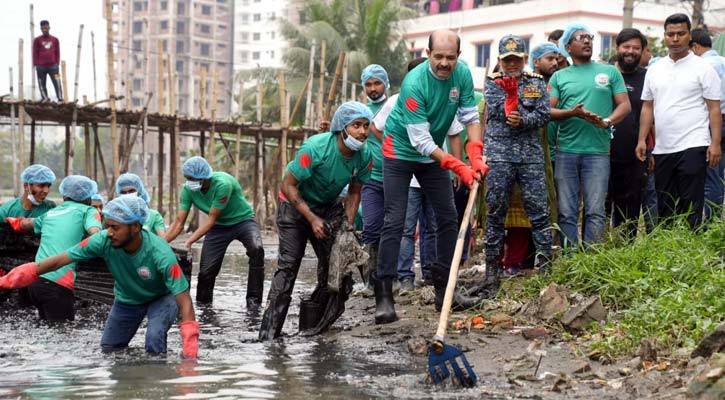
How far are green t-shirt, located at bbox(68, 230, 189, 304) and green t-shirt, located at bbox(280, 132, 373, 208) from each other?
1155 millimetres

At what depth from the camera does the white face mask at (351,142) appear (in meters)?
7.33

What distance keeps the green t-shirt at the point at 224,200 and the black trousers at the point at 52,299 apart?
185 centimetres

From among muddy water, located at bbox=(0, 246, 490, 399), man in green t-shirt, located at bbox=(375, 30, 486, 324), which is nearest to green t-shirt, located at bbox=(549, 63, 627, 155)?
man in green t-shirt, located at bbox=(375, 30, 486, 324)

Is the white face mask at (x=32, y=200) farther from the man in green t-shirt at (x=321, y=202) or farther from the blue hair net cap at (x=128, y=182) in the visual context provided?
the man in green t-shirt at (x=321, y=202)

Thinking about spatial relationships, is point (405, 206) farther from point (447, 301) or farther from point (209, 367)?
point (209, 367)

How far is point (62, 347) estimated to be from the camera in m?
7.43

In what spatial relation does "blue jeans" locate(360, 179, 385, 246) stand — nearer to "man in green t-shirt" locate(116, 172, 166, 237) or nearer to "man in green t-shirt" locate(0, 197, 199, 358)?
"man in green t-shirt" locate(116, 172, 166, 237)

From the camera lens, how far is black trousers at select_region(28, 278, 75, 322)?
848 centimetres

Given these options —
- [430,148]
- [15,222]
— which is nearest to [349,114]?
[430,148]

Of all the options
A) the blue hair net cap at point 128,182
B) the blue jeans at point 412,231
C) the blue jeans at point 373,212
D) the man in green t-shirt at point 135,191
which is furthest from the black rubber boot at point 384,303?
A: the blue hair net cap at point 128,182

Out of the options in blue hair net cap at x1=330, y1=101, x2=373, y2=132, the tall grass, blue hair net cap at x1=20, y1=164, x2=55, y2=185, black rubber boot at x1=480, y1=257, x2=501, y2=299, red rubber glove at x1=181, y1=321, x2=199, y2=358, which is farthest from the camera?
blue hair net cap at x1=20, y1=164, x2=55, y2=185

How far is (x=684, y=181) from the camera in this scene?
792cm

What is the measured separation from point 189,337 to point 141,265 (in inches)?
23.3

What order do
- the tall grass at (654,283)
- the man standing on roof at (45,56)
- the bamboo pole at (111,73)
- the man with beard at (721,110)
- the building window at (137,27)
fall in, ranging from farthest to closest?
the building window at (137,27), the man standing on roof at (45,56), the bamboo pole at (111,73), the man with beard at (721,110), the tall grass at (654,283)
